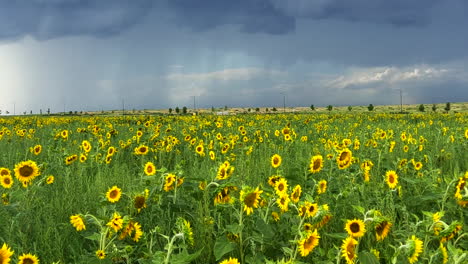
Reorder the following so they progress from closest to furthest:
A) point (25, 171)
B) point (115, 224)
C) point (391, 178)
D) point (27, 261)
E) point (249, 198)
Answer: point (27, 261), point (115, 224), point (249, 198), point (391, 178), point (25, 171)

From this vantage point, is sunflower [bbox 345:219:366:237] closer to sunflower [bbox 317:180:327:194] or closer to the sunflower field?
the sunflower field

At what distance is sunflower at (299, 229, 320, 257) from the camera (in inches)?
71.4

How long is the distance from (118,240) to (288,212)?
1110 millimetres

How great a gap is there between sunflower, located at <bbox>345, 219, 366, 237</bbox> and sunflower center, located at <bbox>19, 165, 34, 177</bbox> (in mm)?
2801

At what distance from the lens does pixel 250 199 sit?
2055 millimetres

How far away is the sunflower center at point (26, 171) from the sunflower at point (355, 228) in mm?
2801

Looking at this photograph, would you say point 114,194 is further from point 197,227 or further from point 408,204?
point 408,204

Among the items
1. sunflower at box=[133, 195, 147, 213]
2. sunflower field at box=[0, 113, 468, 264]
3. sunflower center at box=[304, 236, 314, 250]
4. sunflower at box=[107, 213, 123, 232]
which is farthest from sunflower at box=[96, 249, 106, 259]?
sunflower center at box=[304, 236, 314, 250]

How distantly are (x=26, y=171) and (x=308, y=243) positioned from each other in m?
2.64

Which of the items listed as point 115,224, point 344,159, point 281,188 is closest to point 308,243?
point 281,188

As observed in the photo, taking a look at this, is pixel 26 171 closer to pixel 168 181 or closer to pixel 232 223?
pixel 168 181

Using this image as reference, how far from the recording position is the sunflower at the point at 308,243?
1.81 meters

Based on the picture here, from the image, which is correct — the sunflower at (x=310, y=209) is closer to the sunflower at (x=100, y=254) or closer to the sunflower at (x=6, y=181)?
the sunflower at (x=100, y=254)

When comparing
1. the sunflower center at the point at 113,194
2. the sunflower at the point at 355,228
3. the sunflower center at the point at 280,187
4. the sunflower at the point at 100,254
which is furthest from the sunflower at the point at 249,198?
the sunflower center at the point at 113,194
